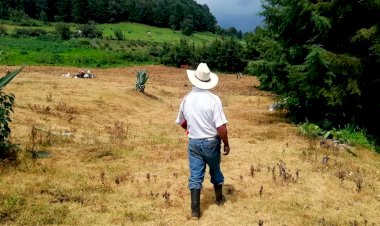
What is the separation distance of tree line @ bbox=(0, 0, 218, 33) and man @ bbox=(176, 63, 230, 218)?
4542 inches

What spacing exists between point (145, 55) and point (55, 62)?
20.0 m

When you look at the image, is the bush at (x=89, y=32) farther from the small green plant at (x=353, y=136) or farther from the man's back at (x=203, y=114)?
the man's back at (x=203, y=114)

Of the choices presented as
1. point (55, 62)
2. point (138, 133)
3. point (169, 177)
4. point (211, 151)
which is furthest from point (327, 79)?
point (55, 62)

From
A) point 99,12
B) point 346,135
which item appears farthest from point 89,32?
point 346,135

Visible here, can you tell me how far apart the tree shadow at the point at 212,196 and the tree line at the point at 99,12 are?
114 metres

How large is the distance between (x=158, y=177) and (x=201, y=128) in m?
2.73

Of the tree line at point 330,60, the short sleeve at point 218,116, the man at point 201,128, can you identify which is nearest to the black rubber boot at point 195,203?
the man at point 201,128

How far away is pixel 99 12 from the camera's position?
122 m

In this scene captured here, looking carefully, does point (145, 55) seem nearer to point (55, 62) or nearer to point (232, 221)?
point (55, 62)

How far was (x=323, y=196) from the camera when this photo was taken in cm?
920

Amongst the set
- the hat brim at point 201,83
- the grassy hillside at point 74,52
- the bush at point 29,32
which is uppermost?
the bush at point 29,32

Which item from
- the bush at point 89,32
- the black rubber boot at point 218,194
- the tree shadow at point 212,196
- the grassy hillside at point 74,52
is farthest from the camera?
the bush at point 89,32

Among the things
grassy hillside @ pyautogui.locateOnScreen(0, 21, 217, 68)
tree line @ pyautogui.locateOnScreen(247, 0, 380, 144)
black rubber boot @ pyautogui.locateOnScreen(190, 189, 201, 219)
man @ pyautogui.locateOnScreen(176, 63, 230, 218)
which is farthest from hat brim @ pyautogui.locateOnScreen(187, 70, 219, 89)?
grassy hillside @ pyautogui.locateOnScreen(0, 21, 217, 68)

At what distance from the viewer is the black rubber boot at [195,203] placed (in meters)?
7.56
